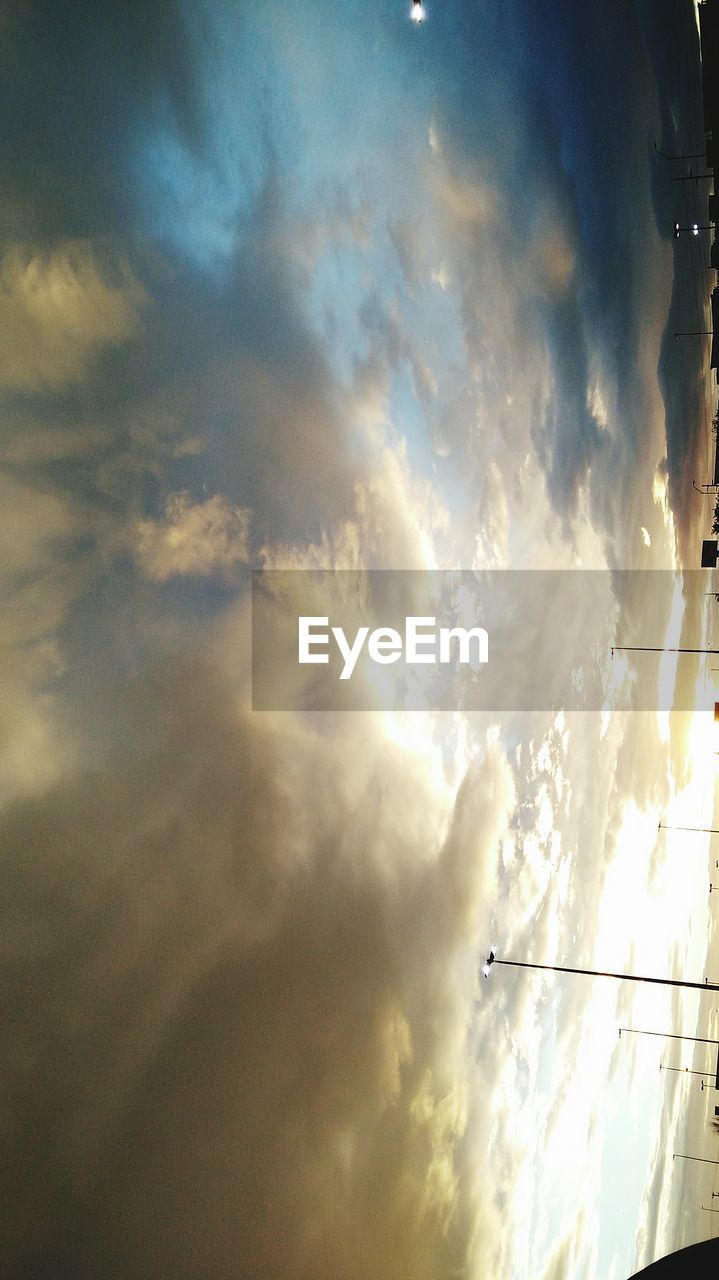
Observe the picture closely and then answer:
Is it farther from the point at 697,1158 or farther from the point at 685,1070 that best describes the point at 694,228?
the point at 697,1158

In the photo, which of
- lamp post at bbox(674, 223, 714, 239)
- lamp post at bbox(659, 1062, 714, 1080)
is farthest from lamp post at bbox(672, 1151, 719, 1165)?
lamp post at bbox(674, 223, 714, 239)

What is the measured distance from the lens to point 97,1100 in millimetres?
6078

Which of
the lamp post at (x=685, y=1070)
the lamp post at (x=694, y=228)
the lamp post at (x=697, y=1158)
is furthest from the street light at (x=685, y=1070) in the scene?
the lamp post at (x=694, y=228)

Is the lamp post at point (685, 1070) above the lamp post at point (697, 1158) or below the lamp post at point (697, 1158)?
above

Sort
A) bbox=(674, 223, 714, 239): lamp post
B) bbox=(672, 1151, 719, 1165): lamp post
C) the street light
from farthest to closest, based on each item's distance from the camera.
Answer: bbox=(672, 1151, 719, 1165): lamp post < the street light < bbox=(674, 223, 714, 239): lamp post

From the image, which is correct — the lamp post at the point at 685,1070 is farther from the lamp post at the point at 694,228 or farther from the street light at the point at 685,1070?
the lamp post at the point at 694,228

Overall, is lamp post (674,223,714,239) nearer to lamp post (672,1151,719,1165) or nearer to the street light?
the street light

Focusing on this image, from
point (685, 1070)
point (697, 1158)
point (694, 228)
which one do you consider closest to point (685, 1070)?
point (685, 1070)

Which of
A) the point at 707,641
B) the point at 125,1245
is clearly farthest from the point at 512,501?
the point at 707,641

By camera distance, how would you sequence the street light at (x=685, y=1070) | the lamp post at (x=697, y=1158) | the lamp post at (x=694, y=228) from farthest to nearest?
the lamp post at (x=697, y=1158), the street light at (x=685, y=1070), the lamp post at (x=694, y=228)

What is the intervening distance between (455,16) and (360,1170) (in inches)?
687

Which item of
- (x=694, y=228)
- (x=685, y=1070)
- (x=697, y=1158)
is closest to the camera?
(x=694, y=228)

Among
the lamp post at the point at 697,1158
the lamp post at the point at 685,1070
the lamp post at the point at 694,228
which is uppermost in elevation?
the lamp post at the point at 694,228

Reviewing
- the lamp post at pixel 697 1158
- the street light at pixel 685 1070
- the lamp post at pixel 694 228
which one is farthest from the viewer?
the lamp post at pixel 697 1158
